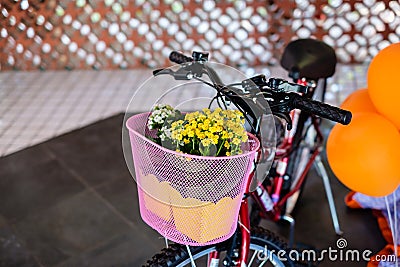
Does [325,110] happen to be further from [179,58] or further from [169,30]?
[169,30]

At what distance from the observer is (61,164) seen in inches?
112

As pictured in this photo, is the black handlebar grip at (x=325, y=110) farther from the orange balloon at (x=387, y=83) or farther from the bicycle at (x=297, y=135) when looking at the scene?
the bicycle at (x=297, y=135)

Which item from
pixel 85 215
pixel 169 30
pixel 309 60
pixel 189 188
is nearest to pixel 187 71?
pixel 189 188

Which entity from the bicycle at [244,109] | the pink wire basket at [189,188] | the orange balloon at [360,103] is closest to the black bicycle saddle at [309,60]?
the orange balloon at [360,103]

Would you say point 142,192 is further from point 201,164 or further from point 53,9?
point 53,9

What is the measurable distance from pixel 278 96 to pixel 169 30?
2.82 meters

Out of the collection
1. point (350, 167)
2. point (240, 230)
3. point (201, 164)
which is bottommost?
point (240, 230)

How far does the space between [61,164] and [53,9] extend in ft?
5.29

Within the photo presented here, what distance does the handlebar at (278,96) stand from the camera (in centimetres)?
132

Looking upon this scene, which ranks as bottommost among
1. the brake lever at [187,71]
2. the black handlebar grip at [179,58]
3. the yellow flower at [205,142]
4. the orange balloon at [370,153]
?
the orange balloon at [370,153]

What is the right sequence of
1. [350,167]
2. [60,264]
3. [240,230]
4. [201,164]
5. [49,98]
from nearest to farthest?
[201,164] → [240,230] → [350,167] → [60,264] → [49,98]

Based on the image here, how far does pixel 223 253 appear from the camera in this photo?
165 centimetres

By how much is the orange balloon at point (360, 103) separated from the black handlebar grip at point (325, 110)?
1.75 ft

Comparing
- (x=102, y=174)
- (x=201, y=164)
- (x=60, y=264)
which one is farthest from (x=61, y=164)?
(x=201, y=164)
